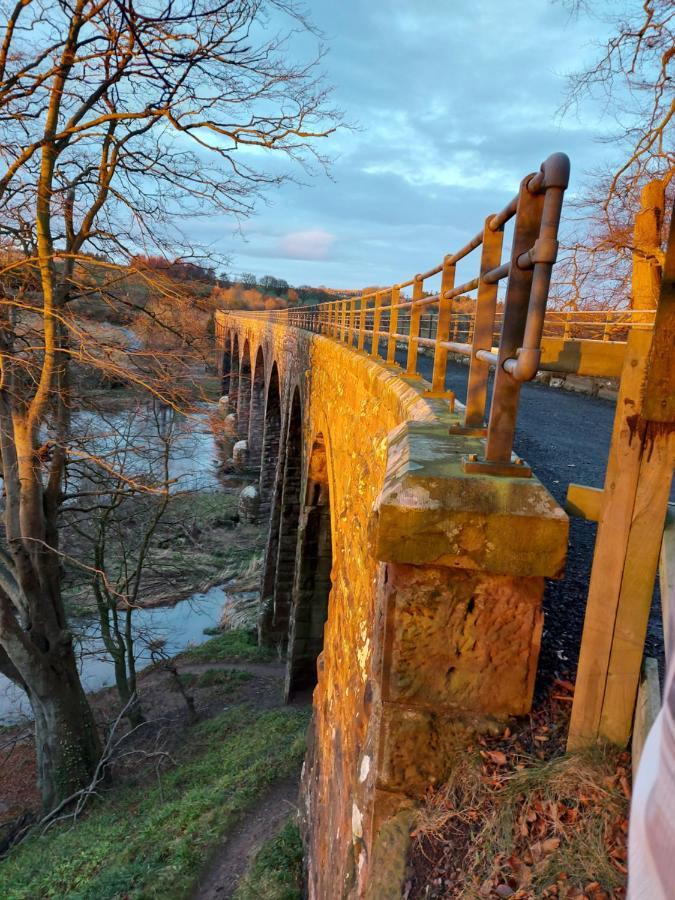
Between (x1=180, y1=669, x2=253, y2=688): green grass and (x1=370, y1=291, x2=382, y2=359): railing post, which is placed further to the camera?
(x1=180, y1=669, x2=253, y2=688): green grass

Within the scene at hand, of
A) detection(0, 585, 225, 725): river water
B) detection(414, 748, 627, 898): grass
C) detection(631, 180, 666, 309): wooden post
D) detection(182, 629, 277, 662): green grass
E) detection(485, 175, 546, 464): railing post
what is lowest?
detection(0, 585, 225, 725): river water

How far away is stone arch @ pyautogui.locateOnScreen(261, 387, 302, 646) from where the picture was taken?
12.8 m

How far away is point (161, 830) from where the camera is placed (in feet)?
21.6

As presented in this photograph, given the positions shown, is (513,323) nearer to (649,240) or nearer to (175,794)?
(649,240)

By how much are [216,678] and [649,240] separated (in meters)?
11.0

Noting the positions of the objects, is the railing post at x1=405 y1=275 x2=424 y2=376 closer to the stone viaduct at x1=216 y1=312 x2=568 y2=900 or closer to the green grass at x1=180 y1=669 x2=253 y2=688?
the stone viaduct at x1=216 y1=312 x2=568 y2=900

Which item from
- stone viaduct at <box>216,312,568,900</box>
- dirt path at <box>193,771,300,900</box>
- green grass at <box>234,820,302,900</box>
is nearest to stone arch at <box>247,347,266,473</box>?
dirt path at <box>193,771,300,900</box>

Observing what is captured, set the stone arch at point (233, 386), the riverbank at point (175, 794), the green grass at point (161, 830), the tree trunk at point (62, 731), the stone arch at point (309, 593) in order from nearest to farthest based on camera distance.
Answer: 1. the green grass at point (161, 830)
2. the riverbank at point (175, 794)
3. the tree trunk at point (62, 731)
4. the stone arch at point (309, 593)
5. the stone arch at point (233, 386)

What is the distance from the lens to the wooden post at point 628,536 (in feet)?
4.90

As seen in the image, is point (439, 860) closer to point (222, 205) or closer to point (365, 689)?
point (365, 689)

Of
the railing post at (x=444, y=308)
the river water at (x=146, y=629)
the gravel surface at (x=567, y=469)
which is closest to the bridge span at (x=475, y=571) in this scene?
the railing post at (x=444, y=308)

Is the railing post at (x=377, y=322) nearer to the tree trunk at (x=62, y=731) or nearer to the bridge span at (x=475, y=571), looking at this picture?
the bridge span at (x=475, y=571)

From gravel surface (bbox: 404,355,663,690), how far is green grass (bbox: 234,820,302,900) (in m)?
3.90

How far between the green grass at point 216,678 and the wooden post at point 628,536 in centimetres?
1134
